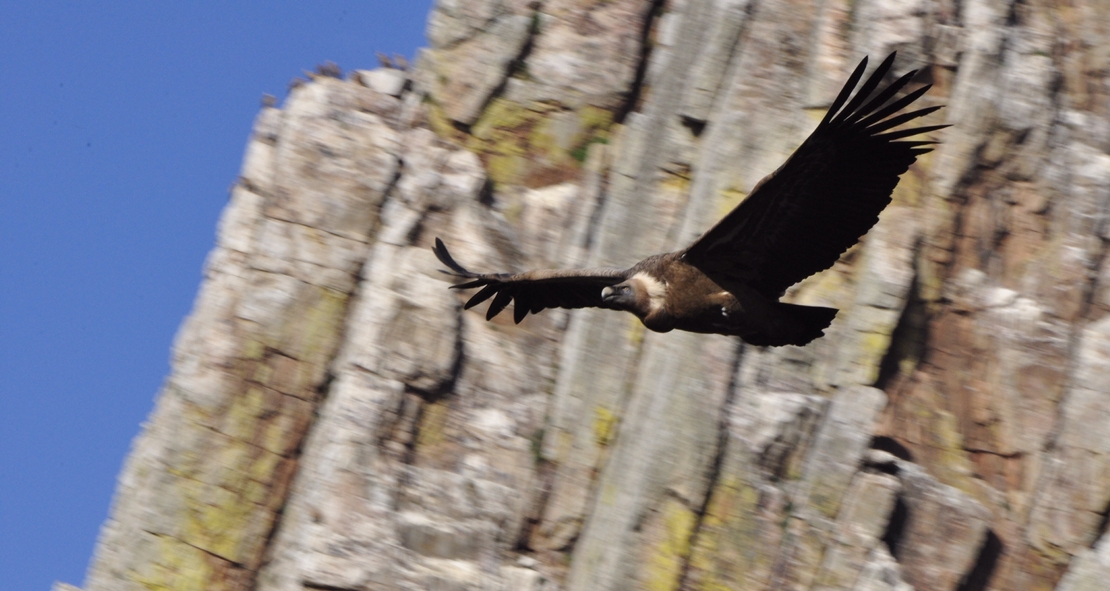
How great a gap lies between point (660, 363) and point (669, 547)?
2353mm

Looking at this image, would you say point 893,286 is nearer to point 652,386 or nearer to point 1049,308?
point 1049,308

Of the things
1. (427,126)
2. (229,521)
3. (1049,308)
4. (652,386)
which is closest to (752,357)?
(652,386)

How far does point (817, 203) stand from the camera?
9664 millimetres

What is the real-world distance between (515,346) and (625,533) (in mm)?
2923

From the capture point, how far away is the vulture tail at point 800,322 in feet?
34.7

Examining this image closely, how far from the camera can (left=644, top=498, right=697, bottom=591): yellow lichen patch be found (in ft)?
52.5

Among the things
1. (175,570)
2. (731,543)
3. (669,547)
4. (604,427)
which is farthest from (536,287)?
(175,570)

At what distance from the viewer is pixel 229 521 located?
16.4 metres

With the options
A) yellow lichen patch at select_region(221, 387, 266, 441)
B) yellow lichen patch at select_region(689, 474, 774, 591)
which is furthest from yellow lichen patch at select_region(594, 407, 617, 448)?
yellow lichen patch at select_region(221, 387, 266, 441)

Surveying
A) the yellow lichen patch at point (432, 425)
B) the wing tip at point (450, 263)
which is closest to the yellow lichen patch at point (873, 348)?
the yellow lichen patch at point (432, 425)

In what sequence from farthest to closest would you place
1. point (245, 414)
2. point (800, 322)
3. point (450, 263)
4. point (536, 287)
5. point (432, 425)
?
1. point (432, 425)
2. point (245, 414)
3. point (536, 287)
4. point (450, 263)
5. point (800, 322)

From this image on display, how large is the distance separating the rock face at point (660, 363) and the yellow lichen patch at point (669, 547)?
36 mm

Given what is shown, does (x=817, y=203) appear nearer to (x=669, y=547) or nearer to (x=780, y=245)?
(x=780, y=245)

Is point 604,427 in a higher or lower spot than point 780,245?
lower
